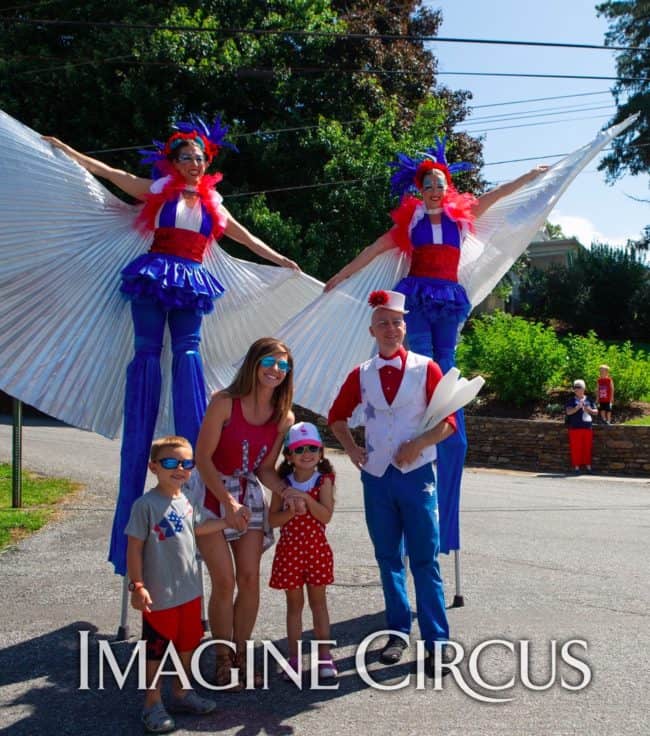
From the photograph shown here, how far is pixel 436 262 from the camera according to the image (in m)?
4.92

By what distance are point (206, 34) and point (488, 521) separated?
40.7 feet

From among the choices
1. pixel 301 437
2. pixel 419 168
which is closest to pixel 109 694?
pixel 301 437

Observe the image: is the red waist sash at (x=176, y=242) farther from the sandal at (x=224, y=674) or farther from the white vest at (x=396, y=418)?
the sandal at (x=224, y=674)

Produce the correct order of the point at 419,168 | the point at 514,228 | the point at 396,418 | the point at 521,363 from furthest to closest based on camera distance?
the point at 521,363 < the point at 514,228 < the point at 419,168 < the point at 396,418

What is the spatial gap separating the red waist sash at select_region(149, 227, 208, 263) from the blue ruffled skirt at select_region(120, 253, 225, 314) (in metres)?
0.04

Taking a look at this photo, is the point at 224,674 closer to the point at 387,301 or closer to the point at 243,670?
the point at 243,670

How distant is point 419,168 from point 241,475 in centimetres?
227

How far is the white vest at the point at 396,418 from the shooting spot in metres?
3.85

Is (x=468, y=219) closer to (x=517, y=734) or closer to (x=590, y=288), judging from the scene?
(x=517, y=734)

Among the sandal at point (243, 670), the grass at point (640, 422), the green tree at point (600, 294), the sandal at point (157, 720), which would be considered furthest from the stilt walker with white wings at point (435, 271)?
the green tree at point (600, 294)

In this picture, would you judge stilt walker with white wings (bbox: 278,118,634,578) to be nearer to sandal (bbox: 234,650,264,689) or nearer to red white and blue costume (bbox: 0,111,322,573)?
red white and blue costume (bbox: 0,111,322,573)

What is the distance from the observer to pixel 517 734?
3.07 meters

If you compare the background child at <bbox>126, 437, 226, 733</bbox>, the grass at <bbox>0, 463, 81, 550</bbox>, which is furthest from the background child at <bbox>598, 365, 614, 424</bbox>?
the background child at <bbox>126, 437, 226, 733</bbox>

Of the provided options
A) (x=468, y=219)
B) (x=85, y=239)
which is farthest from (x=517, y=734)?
(x=85, y=239)
